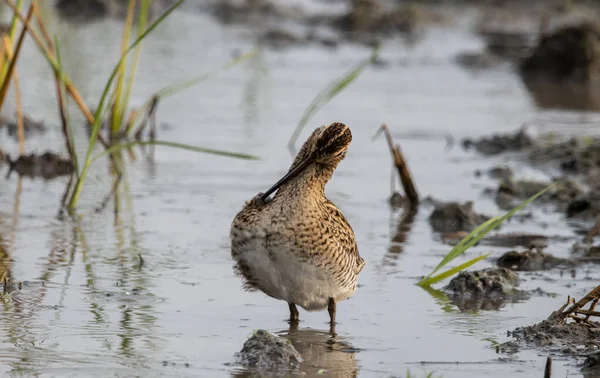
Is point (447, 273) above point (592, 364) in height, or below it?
above

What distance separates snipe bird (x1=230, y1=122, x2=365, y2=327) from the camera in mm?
5672

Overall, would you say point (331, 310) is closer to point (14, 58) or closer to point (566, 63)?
point (14, 58)

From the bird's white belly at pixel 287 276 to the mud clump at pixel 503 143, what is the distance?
5786 millimetres

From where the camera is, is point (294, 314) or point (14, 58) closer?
point (294, 314)

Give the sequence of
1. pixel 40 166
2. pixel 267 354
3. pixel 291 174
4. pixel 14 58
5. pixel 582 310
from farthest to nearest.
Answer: pixel 40 166 < pixel 14 58 < pixel 291 174 < pixel 582 310 < pixel 267 354

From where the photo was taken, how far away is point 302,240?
5695 millimetres

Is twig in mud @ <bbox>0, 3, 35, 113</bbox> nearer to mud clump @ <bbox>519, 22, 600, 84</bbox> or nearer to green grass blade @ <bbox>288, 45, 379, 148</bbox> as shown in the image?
green grass blade @ <bbox>288, 45, 379, 148</bbox>

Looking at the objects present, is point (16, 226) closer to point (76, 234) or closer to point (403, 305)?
point (76, 234)

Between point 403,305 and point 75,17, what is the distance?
599 inches

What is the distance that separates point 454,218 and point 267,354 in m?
3.58

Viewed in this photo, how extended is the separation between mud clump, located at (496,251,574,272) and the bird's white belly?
189 cm

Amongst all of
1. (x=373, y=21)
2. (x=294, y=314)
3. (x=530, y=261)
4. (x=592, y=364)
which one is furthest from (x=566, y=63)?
(x=592, y=364)

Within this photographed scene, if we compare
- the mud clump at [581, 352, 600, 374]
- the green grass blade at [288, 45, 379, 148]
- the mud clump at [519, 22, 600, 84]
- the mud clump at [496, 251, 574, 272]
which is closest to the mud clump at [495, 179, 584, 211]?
the green grass blade at [288, 45, 379, 148]

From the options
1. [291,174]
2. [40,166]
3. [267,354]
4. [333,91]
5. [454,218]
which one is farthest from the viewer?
[40,166]
